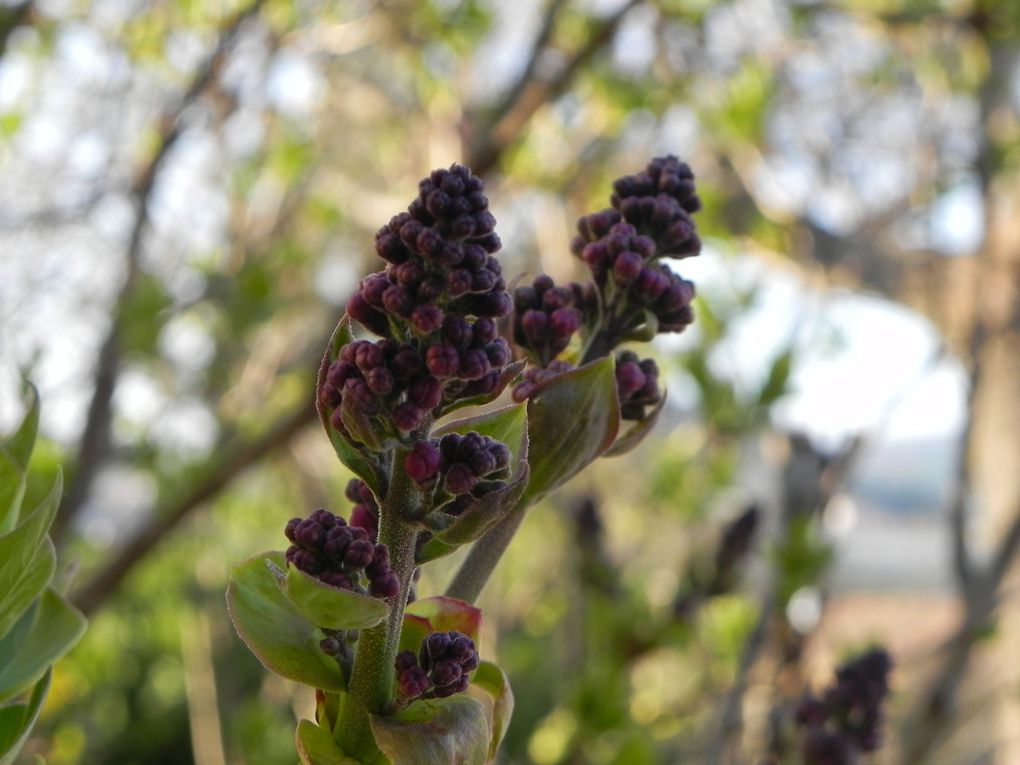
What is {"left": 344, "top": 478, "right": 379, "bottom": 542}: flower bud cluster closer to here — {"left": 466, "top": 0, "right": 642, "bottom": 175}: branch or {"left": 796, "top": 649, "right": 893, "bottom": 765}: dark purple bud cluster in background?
{"left": 796, "top": 649, "right": 893, "bottom": 765}: dark purple bud cluster in background

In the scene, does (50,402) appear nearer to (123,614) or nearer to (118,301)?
(118,301)

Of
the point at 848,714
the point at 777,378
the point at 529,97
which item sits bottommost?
the point at 848,714

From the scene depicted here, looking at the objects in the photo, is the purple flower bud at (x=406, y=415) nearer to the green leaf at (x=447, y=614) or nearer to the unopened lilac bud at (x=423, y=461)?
the unopened lilac bud at (x=423, y=461)

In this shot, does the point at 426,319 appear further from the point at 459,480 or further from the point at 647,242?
the point at 647,242

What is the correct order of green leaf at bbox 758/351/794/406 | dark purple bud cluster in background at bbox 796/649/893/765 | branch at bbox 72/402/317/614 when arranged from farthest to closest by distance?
branch at bbox 72/402/317/614
green leaf at bbox 758/351/794/406
dark purple bud cluster in background at bbox 796/649/893/765

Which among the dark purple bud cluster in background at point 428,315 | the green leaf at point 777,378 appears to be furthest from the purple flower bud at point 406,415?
the green leaf at point 777,378

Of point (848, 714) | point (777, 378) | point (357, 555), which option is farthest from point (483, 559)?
point (777, 378)

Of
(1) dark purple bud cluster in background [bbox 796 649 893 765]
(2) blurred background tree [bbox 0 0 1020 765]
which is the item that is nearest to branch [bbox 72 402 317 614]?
(2) blurred background tree [bbox 0 0 1020 765]
